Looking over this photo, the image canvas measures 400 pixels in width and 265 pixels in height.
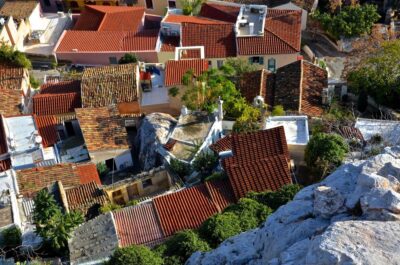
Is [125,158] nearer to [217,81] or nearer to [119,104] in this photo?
[119,104]

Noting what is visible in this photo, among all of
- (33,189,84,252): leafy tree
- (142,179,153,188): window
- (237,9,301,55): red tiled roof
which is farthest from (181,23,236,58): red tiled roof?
(33,189,84,252): leafy tree

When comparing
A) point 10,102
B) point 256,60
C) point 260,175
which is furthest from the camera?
point 256,60

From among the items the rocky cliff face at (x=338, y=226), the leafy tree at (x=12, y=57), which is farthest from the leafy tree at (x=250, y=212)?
the leafy tree at (x=12, y=57)

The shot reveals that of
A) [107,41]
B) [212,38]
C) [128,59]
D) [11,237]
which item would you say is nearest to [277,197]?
[11,237]

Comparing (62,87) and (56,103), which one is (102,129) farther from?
(62,87)

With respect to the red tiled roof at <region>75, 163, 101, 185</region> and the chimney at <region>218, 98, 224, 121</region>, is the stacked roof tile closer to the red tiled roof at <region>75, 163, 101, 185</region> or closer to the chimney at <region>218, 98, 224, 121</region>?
the chimney at <region>218, 98, 224, 121</region>

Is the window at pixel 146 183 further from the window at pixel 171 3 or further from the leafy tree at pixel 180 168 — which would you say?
the window at pixel 171 3
